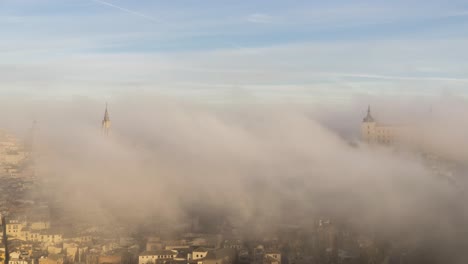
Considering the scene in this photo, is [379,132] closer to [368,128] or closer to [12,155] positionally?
[368,128]

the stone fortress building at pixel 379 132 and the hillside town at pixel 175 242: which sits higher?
the stone fortress building at pixel 379 132

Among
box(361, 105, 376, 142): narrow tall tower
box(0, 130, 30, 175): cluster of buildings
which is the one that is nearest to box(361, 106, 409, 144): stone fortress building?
box(361, 105, 376, 142): narrow tall tower

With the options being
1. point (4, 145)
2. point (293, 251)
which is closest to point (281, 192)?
point (293, 251)

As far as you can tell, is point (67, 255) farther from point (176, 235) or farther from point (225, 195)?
point (225, 195)

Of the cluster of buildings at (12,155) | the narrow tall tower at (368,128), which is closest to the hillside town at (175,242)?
the cluster of buildings at (12,155)

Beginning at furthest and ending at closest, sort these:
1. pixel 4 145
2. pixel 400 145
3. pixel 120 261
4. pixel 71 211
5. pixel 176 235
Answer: pixel 400 145, pixel 4 145, pixel 71 211, pixel 176 235, pixel 120 261

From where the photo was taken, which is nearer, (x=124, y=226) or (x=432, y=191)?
(x=124, y=226)

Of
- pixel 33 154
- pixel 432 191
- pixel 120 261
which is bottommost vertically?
pixel 120 261

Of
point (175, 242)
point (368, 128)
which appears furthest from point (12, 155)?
point (368, 128)

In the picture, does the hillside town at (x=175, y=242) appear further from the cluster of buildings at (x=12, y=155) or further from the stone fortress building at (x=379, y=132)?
the stone fortress building at (x=379, y=132)

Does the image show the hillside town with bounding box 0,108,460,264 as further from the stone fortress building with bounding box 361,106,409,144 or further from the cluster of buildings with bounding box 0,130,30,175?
the stone fortress building with bounding box 361,106,409,144

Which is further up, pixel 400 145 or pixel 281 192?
pixel 400 145
